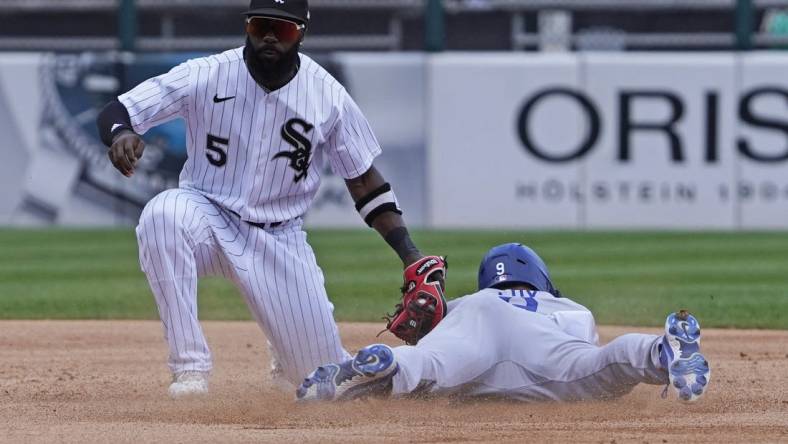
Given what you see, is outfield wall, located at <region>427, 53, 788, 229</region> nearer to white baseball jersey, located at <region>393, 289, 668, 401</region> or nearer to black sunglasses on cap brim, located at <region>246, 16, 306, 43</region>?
white baseball jersey, located at <region>393, 289, 668, 401</region>

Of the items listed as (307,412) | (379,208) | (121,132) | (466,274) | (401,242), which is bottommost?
(466,274)

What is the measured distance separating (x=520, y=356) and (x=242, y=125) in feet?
4.05

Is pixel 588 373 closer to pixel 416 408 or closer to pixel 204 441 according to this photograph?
pixel 416 408

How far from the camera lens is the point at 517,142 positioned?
507 inches

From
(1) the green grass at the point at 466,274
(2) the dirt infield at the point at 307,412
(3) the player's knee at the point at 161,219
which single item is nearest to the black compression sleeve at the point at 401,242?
(2) the dirt infield at the point at 307,412

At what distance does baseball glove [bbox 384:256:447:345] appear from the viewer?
16.9 ft

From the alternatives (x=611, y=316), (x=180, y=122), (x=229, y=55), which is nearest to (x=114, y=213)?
(x=180, y=122)

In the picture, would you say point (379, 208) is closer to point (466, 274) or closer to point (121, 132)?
point (121, 132)

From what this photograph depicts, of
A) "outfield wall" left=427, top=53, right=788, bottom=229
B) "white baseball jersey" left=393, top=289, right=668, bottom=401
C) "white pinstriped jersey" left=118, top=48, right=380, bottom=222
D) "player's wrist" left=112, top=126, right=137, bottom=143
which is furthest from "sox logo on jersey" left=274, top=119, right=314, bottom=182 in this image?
"outfield wall" left=427, top=53, right=788, bottom=229

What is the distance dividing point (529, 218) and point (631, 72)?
1.55 m

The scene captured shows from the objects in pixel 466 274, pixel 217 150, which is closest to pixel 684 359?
pixel 217 150

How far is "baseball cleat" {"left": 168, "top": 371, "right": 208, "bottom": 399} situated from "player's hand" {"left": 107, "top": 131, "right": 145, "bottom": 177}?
28.4 inches

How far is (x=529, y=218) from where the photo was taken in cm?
1285

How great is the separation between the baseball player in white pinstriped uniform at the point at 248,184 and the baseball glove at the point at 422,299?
0.12 meters
